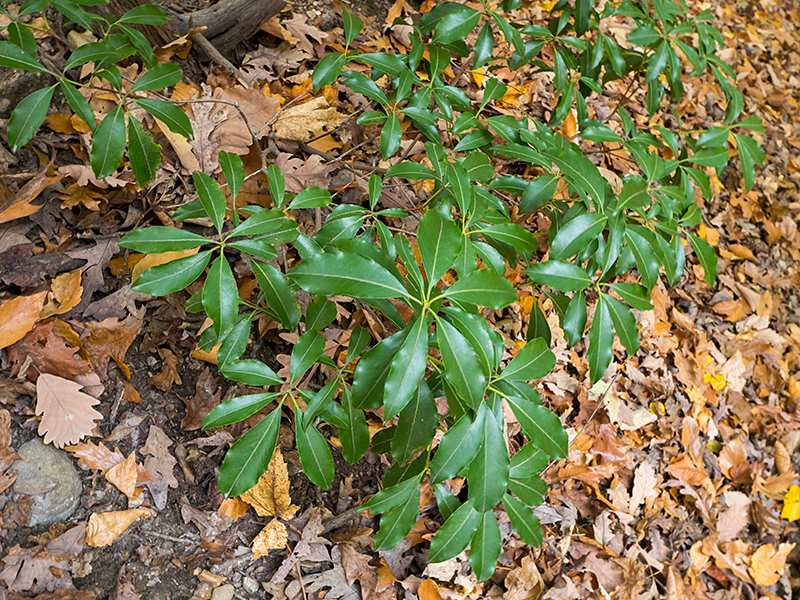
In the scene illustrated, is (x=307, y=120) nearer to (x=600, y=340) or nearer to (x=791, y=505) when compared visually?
(x=600, y=340)

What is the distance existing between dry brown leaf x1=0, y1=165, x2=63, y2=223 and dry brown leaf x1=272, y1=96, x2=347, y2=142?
32.1 inches

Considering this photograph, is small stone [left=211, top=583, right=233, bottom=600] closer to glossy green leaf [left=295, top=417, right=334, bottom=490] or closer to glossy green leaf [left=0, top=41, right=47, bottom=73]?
glossy green leaf [left=295, top=417, right=334, bottom=490]

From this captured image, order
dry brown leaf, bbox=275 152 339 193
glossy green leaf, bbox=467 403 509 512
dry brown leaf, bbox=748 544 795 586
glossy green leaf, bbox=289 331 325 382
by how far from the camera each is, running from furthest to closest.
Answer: dry brown leaf, bbox=748 544 795 586 < dry brown leaf, bbox=275 152 339 193 < glossy green leaf, bbox=289 331 325 382 < glossy green leaf, bbox=467 403 509 512

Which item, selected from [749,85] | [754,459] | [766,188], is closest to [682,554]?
[754,459]

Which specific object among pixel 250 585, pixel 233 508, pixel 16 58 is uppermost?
pixel 16 58

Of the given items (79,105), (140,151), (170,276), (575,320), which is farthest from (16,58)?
(575,320)

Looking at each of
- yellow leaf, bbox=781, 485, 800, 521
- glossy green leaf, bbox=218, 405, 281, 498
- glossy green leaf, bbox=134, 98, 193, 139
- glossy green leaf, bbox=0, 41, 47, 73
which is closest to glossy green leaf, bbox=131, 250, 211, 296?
glossy green leaf, bbox=218, 405, 281, 498

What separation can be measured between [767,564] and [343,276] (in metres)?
2.90

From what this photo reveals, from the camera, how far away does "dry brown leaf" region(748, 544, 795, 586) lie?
98.2 inches

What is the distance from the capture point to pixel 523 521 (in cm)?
137

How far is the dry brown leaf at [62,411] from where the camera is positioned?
142 centimetres

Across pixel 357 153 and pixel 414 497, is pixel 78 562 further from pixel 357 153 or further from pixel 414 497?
pixel 357 153

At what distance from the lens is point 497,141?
92.6 inches

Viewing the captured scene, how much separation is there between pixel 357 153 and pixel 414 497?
56.3 inches
